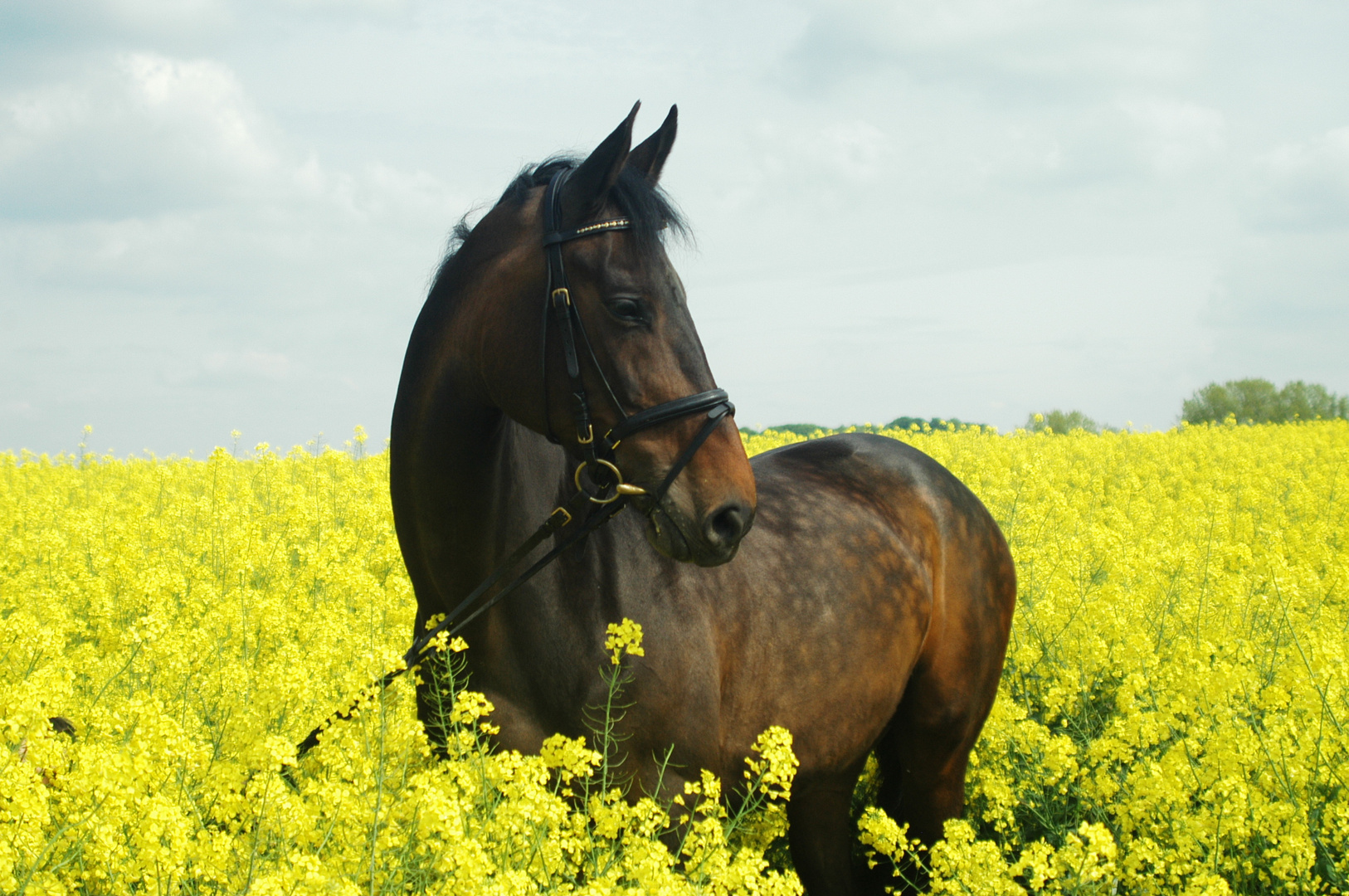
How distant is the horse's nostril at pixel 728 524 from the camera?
231 cm

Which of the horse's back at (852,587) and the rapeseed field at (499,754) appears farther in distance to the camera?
the horse's back at (852,587)


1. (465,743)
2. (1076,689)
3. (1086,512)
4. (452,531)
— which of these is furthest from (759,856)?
(1086,512)

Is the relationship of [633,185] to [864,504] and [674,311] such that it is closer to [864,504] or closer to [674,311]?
[674,311]

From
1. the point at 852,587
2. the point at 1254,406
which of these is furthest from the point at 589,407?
the point at 1254,406

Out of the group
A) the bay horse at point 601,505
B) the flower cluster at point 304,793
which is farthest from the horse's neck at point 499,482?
the flower cluster at point 304,793

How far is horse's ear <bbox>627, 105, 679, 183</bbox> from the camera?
2.63m

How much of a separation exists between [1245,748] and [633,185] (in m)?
2.88

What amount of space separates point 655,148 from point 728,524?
1124 mm

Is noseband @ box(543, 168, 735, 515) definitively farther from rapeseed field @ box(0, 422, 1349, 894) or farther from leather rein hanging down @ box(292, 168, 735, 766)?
rapeseed field @ box(0, 422, 1349, 894)

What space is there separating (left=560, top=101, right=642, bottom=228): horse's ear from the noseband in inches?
2.0

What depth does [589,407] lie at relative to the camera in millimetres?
2383

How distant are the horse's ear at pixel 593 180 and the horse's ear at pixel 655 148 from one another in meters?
0.19

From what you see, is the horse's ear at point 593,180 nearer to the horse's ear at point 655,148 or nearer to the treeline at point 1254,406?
the horse's ear at point 655,148

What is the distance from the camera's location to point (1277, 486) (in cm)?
1242
